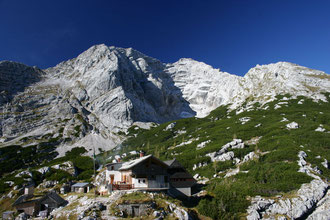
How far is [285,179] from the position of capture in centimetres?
3919

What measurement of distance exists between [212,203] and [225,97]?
528 feet

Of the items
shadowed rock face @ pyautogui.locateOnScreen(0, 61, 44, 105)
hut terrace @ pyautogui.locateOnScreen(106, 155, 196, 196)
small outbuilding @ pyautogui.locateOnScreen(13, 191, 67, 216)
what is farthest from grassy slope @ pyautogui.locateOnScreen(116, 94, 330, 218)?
shadowed rock face @ pyautogui.locateOnScreen(0, 61, 44, 105)

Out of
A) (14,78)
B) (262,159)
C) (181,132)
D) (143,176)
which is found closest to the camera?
(143,176)

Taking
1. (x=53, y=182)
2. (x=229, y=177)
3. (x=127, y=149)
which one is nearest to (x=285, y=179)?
(x=229, y=177)

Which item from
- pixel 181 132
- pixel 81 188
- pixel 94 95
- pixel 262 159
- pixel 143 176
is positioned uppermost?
pixel 94 95

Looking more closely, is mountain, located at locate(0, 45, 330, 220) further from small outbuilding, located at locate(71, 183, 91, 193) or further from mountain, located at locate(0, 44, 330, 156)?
small outbuilding, located at locate(71, 183, 91, 193)

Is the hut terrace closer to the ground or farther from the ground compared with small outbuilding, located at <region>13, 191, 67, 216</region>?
farther from the ground

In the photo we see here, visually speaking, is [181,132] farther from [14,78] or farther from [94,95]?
[14,78]

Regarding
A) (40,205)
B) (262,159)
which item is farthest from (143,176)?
(262,159)

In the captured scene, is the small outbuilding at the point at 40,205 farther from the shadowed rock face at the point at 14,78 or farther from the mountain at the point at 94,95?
the shadowed rock face at the point at 14,78

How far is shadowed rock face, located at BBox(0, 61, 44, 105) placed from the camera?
139625mm

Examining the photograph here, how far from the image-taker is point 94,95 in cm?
14988

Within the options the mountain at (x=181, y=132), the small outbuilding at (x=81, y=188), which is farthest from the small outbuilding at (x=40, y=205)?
the small outbuilding at (x=81, y=188)

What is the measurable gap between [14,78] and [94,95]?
5301 cm
